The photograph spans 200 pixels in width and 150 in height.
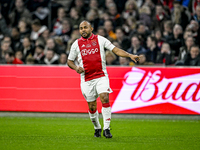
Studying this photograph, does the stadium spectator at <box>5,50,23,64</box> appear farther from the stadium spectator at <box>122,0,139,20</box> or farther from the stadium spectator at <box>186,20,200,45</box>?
the stadium spectator at <box>186,20,200,45</box>

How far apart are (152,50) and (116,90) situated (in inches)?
91.4

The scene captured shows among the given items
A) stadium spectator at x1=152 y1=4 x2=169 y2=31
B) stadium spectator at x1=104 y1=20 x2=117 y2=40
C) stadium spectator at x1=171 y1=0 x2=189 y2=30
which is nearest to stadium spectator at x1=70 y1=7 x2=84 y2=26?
stadium spectator at x1=104 y1=20 x2=117 y2=40

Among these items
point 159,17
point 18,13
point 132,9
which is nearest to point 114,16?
point 132,9

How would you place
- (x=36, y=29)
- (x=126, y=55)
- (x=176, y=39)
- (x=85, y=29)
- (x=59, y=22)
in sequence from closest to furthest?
(x=126, y=55) < (x=85, y=29) < (x=176, y=39) < (x=36, y=29) < (x=59, y=22)

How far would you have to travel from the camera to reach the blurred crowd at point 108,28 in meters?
11.9

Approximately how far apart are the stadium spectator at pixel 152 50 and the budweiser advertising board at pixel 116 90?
1.60m

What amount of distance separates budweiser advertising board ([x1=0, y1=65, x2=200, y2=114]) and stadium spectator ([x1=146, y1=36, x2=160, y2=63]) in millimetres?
1597

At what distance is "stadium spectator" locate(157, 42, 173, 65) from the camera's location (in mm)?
11516

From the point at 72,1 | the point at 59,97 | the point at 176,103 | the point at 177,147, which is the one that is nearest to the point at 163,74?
the point at 176,103

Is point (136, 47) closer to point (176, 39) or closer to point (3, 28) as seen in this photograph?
point (176, 39)

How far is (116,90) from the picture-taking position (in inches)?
414

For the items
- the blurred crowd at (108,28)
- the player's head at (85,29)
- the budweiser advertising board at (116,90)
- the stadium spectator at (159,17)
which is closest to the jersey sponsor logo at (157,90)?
the budweiser advertising board at (116,90)

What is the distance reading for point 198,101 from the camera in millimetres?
10180

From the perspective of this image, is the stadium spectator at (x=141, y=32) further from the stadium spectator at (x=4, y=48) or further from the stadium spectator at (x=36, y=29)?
the stadium spectator at (x=4, y=48)
